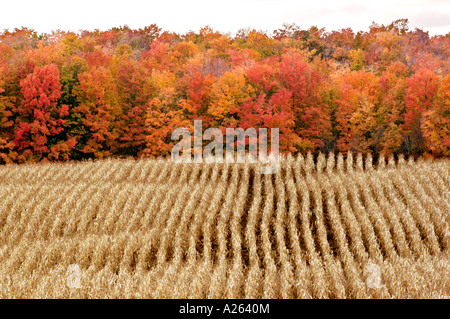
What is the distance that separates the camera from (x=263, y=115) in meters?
28.5

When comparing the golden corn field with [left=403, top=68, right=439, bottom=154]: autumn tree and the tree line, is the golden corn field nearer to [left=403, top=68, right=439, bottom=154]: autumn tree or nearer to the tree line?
the tree line

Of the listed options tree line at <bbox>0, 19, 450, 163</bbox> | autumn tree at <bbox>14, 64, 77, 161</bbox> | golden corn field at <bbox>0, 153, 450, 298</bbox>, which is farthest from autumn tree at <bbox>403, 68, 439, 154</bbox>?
autumn tree at <bbox>14, 64, 77, 161</bbox>

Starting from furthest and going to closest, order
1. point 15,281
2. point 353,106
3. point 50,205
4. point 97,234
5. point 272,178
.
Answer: point 353,106, point 272,178, point 50,205, point 97,234, point 15,281

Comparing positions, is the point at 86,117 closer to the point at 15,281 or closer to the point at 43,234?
the point at 43,234

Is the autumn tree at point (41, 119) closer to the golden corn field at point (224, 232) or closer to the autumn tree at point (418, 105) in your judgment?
the golden corn field at point (224, 232)

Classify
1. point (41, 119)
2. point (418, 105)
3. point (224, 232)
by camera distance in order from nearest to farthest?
point (224, 232) → point (41, 119) → point (418, 105)

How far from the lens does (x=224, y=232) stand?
1490cm

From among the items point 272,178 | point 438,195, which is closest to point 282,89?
point 272,178

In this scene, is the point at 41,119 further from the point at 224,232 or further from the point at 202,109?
the point at 224,232

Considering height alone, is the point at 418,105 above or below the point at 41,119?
above

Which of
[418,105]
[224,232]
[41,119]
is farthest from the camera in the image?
[418,105]

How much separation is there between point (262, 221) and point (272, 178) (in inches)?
241

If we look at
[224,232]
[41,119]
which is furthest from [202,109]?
[224,232]

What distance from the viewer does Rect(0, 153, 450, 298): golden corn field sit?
9.85 meters
